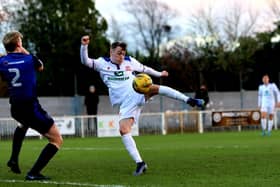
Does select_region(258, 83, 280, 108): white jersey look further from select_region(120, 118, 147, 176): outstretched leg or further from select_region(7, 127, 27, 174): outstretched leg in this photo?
select_region(7, 127, 27, 174): outstretched leg

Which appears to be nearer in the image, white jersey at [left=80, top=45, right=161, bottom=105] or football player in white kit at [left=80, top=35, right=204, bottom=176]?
football player in white kit at [left=80, top=35, right=204, bottom=176]

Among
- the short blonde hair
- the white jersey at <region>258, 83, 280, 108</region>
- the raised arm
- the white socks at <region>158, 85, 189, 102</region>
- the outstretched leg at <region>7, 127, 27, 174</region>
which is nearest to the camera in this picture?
the short blonde hair

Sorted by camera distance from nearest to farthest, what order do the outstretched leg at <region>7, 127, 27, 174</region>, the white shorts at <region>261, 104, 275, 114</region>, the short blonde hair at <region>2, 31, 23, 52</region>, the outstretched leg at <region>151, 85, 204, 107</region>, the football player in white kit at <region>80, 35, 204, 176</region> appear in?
1. the short blonde hair at <region>2, 31, 23, 52</region>
2. the outstretched leg at <region>151, 85, 204, 107</region>
3. the outstretched leg at <region>7, 127, 27, 174</region>
4. the football player in white kit at <region>80, 35, 204, 176</region>
5. the white shorts at <region>261, 104, 275, 114</region>

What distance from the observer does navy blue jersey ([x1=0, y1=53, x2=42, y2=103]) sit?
8789 mm

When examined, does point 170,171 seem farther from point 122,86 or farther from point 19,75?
point 19,75

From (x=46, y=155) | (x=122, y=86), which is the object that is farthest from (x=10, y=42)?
(x=122, y=86)

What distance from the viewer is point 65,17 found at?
2036 inches

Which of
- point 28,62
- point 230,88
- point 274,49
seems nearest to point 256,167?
point 28,62

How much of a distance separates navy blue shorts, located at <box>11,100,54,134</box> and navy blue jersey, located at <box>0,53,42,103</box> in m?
0.09

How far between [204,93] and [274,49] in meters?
30.5

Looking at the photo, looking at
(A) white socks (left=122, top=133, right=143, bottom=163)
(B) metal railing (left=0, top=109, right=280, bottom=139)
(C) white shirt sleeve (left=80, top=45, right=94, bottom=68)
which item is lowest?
(B) metal railing (left=0, top=109, right=280, bottom=139)

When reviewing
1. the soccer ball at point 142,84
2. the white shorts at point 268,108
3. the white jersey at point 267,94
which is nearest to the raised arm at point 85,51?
the soccer ball at point 142,84

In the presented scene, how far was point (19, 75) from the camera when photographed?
8789 millimetres

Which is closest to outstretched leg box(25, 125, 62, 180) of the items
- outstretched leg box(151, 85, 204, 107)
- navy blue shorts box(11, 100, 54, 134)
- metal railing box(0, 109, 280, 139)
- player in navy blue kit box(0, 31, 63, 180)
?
player in navy blue kit box(0, 31, 63, 180)
